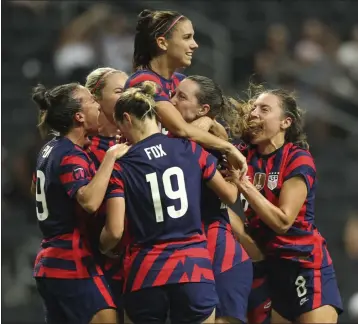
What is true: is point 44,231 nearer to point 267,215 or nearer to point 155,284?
point 155,284

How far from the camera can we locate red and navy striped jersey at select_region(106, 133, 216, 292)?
468 cm

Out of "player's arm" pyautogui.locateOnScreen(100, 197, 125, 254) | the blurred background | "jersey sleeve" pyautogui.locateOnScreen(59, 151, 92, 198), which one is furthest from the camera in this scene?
the blurred background

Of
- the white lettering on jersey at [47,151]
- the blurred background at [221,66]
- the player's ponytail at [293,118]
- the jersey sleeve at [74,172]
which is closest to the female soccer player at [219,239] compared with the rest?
the player's ponytail at [293,118]

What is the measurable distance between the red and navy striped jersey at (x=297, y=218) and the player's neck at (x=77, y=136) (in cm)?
88

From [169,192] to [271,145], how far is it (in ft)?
2.90

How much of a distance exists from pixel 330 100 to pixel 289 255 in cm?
605

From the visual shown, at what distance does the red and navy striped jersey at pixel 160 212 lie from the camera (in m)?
4.68

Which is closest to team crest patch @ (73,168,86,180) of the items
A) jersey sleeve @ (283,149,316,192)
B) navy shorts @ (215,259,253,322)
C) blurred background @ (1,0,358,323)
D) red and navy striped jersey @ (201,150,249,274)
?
red and navy striped jersey @ (201,150,249,274)

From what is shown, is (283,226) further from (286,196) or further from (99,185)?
(99,185)

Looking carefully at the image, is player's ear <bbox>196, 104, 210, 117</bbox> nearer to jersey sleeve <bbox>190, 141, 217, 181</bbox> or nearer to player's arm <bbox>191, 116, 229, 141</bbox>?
player's arm <bbox>191, 116, 229, 141</bbox>

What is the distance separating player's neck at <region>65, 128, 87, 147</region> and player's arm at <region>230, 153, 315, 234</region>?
765 mm

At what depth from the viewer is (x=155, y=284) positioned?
467 cm

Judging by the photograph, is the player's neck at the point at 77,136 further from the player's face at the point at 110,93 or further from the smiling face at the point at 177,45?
the smiling face at the point at 177,45

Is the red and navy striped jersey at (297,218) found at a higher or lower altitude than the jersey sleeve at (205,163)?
lower
